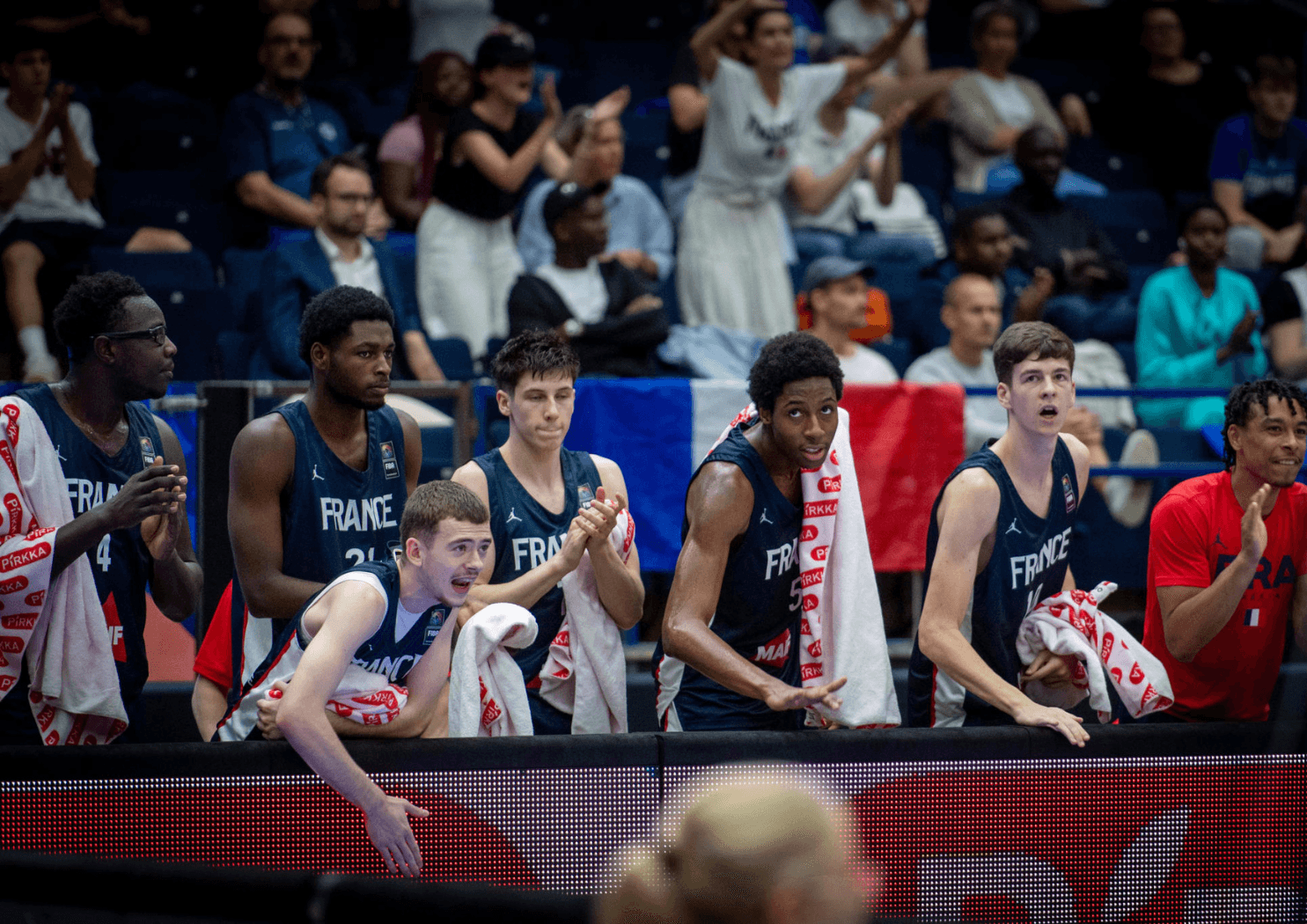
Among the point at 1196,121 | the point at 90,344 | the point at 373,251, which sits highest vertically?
the point at 1196,121

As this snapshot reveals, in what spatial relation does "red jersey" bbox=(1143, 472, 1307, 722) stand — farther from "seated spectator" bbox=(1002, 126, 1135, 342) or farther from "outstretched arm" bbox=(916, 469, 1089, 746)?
"seated spectator" bbox=(1002, 126, 1135, 342)

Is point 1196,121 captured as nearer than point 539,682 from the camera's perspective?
No

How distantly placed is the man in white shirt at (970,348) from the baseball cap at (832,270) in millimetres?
506

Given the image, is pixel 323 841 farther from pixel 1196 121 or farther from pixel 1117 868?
pixel 1196 121

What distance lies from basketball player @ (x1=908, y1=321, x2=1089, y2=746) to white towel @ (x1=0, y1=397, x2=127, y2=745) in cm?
224

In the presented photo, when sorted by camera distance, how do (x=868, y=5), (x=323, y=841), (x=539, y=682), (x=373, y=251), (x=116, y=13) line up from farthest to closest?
(x=868, y=5)
(x=116, y=13)
(x=373, y=251)
(x=539, y=682)
(x=323, y=841)

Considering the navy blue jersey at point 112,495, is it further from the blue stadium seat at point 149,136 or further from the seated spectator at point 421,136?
the blue stadium seat at point 149,136

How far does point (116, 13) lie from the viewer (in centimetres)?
824

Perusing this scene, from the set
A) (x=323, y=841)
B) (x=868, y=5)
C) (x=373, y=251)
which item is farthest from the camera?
(x=868, y=5)

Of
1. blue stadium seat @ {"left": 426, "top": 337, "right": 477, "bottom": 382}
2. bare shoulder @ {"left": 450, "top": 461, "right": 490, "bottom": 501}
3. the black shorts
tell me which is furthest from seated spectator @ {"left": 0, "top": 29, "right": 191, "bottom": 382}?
bare shoulder @ {"left": 450, "top": 461, "right": 490, "bottom": 501}

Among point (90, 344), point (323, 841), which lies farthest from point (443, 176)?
point (323, 841)

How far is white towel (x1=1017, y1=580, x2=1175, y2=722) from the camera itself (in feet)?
12.6

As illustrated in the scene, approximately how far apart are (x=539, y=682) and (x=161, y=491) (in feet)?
4.17

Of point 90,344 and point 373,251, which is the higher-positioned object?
point 373,251
